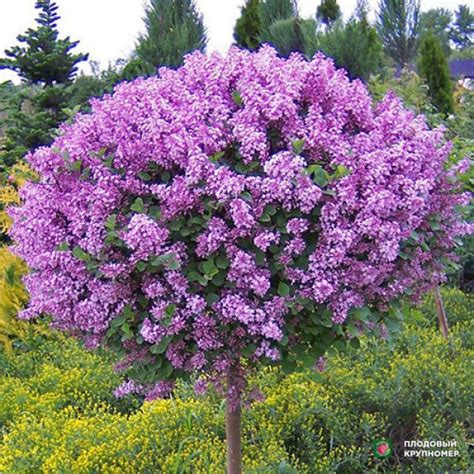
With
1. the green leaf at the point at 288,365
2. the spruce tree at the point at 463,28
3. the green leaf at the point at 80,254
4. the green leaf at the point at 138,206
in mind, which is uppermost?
the spruce tree at the point at 463,28

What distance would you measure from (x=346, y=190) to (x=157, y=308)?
60 centimetres

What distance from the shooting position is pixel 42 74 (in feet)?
26.8

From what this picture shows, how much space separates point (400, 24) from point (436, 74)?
4165 mm

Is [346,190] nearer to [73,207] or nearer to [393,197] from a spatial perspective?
[393,197]

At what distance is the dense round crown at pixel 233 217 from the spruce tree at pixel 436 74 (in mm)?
8960

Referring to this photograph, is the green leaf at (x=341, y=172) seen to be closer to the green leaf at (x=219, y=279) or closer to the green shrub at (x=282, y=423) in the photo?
the green leaf at (x=219, y=279)

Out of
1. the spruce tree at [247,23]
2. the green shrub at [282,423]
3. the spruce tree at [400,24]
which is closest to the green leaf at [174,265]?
the green shrub at [282,423]

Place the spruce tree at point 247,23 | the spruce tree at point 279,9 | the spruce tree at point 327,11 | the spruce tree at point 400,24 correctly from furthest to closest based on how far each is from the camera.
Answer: the spruce tree at point 400,24, the spruce tree at point 247,23, the spruce tree at point 327,11, the spruce tree at point 279,9

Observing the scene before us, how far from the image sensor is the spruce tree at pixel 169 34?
7.57 m

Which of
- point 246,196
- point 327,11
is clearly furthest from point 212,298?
point 327,11

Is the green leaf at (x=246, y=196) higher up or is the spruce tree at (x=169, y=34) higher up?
the spruce tree at (x=169, y=34)

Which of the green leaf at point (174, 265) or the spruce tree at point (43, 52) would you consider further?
the spruce tree at point (43, 52)

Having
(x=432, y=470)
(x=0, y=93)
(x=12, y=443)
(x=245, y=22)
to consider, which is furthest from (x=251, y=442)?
(x=245, y=22)

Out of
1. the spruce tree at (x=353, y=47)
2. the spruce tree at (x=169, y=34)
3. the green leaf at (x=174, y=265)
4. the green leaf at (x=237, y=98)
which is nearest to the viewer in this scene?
the green leaf at (x=174, y=265)
